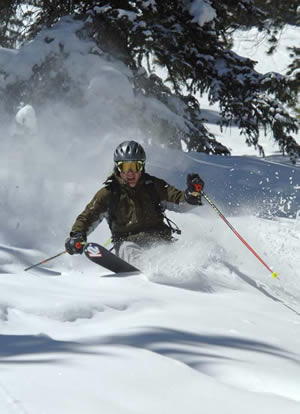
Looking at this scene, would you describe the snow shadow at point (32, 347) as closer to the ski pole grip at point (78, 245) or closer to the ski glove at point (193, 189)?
the ski pole grip at point (78, 245)

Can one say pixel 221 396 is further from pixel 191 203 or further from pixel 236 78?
pixel 236 78

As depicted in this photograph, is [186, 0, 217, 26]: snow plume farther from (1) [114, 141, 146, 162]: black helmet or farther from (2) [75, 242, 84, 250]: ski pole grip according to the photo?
(2) [75, 242, 84, 250]: ski pole grip

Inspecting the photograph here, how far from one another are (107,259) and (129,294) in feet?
3.51

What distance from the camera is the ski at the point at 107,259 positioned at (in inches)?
242

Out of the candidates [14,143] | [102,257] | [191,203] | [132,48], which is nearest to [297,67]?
[132,48]

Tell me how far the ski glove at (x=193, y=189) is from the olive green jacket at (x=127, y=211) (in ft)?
0.32

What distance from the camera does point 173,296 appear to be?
17.0 feet

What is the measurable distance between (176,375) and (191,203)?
4.15 meters

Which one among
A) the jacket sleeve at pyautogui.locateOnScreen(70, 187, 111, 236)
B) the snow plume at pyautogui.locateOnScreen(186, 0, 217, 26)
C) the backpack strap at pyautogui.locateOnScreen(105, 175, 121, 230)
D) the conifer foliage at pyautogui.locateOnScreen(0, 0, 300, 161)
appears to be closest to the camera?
the jacket sleeve at pyautogui.locateOnScreen(70, 187, 111, 236)

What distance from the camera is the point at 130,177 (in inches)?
269

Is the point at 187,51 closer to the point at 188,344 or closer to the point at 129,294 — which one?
the point at 129,294

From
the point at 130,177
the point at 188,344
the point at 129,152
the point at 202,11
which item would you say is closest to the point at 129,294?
the point at 188,344

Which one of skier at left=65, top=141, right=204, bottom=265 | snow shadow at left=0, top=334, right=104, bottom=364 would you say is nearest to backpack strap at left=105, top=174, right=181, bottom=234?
skier at left=65, top=141, right=204, bottom=265

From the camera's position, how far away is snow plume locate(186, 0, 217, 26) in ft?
41.2
